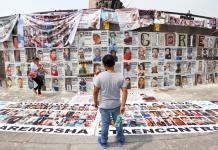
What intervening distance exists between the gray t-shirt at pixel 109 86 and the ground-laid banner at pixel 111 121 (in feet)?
3.04

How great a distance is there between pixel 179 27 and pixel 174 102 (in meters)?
3.06

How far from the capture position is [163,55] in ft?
26.5

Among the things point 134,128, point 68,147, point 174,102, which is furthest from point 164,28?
point 68,147

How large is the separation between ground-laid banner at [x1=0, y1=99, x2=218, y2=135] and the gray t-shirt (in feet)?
3.04

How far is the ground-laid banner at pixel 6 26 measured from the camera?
7.76 metres

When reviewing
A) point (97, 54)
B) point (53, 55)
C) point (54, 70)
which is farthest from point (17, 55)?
point (97, 54)

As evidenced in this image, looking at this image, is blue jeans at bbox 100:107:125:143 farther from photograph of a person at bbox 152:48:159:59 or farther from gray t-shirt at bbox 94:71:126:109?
photograph of a person at bbox 152:48:159:59

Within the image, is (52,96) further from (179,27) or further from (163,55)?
(179,27)

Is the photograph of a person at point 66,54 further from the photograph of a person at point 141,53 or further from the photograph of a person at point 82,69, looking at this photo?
the photograph of a person at point 141,53

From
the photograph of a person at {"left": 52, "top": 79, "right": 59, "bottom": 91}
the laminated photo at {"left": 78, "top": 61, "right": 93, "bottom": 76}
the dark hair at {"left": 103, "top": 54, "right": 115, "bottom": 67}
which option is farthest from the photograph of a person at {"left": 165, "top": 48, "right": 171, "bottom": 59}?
the dark hair at {"left": 103, "top": 54, "right": 115, "bottom": 67}

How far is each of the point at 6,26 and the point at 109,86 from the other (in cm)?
578

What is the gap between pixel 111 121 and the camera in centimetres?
489

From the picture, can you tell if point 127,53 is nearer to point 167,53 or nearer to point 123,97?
point 167,53

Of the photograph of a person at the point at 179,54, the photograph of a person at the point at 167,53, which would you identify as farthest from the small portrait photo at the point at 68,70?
the photograph of a person at the point at 179,54
